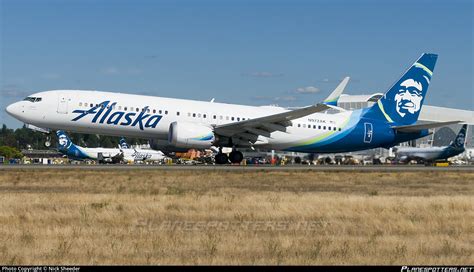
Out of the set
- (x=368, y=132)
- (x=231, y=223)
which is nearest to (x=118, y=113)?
(x=368, y=132)

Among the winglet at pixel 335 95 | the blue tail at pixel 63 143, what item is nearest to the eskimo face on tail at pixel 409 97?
the winglet at pixel 335 95

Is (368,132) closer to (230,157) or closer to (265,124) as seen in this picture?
(265,124)

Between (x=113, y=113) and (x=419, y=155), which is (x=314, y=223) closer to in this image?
(x=113, y=113)

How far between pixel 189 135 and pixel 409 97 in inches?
682

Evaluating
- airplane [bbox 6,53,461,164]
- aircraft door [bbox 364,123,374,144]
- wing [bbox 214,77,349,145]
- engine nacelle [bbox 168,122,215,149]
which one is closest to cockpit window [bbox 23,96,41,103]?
airplane [bbox 6,53,461,164]

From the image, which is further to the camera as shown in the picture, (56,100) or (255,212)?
(56,100)

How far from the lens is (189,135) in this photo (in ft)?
141

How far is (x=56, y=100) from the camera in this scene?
42906 mm

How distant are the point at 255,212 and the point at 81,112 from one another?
25893 mm

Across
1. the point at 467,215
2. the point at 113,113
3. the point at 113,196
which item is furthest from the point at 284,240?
the point at 113,113

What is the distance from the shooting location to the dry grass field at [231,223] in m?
12.4

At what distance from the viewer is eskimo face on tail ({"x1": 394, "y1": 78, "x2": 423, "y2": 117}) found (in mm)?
50763

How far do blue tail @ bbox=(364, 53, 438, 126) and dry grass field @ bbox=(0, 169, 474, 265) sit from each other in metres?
21.0

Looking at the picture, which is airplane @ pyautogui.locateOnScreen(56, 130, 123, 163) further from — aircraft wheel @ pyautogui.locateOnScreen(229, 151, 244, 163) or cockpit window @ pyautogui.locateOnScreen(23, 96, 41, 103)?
cockpit window @ pyautogui.locateOnScreen(23, 96, 41, 103)
